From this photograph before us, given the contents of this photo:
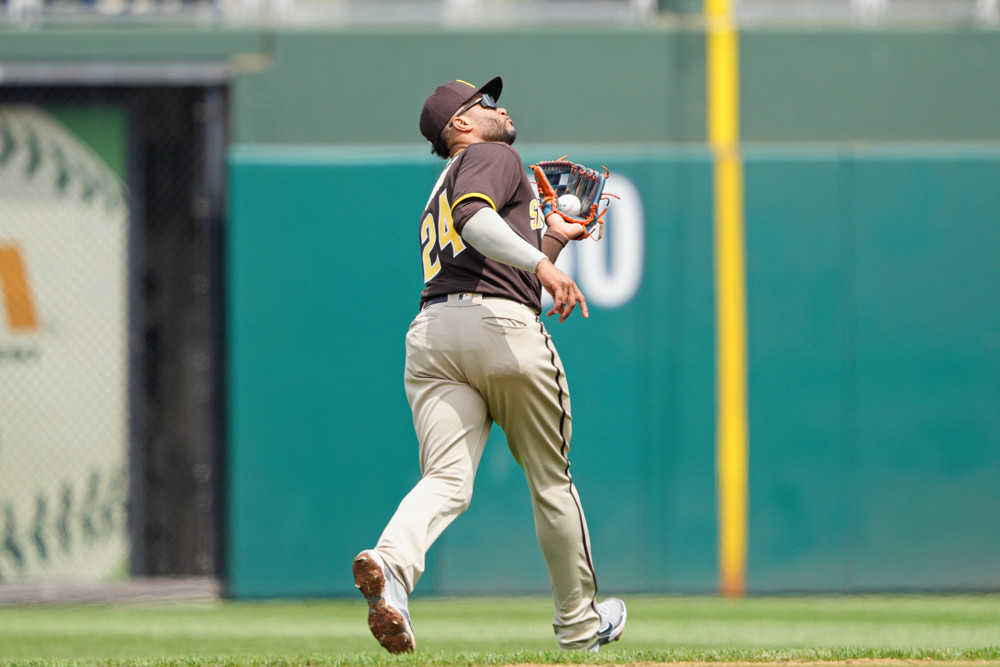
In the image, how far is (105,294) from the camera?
23.7 ft

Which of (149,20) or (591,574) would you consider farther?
(149,20)

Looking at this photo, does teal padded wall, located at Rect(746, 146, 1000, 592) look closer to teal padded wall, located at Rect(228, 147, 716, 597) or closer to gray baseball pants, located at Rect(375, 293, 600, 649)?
teal padded wall, located at Rect(228, 147, 716, 597)

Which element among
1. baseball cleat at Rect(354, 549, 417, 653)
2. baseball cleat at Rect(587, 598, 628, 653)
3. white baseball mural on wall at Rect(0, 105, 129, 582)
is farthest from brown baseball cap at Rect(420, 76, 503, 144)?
white baseball mural on wall at Rect(0, 105, 129, 582)

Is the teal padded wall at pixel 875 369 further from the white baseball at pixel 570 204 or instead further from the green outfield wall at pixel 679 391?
the white baseball at pixel 570 204

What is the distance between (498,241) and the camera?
3621 mm

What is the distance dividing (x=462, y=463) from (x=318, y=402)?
9.96ft

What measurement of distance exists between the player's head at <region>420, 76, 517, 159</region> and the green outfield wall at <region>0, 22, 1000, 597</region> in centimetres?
256

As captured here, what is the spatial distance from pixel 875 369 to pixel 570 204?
126 inches

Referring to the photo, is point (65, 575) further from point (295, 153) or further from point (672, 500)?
point (672, 500)

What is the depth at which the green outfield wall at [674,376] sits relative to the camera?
6.71 metres

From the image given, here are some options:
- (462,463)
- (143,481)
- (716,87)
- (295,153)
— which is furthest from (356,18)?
(462,463)

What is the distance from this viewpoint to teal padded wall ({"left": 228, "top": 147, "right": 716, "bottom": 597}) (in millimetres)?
6730

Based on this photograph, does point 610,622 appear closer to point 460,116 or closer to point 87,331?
point 460,116

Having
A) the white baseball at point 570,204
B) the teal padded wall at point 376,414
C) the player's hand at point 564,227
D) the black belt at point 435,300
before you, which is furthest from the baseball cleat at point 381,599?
the teal padded wall at point 376,414
